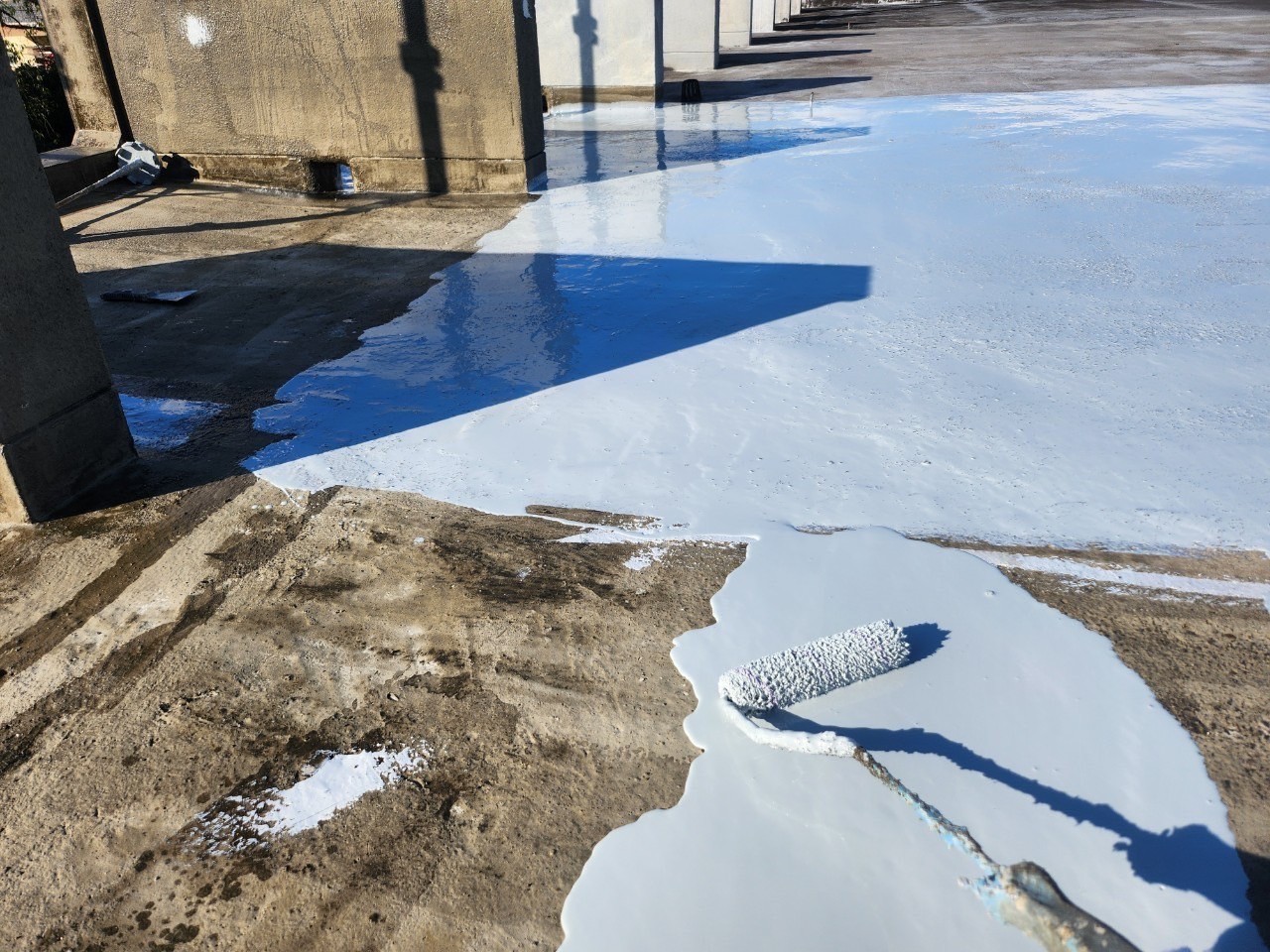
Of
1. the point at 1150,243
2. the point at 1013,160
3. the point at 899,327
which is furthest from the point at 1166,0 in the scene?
the point at 899,327

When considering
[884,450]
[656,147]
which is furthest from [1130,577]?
[656,147]

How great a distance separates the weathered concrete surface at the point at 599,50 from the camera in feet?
40.9

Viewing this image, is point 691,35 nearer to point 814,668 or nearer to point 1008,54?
point 1008,54

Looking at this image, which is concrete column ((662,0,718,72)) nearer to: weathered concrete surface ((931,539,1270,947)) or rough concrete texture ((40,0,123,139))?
rough concrete texture ((40,0,123,139))

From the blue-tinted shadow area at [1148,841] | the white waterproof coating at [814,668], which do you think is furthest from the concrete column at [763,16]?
the blue-tinted shadow area at [1148,841]

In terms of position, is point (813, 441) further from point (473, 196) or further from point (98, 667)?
point (473, 196)

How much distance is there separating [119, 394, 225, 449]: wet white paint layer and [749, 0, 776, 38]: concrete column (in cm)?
2373

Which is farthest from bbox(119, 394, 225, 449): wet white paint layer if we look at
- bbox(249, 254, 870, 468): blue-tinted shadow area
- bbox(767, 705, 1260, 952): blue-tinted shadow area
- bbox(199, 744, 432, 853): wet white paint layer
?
bbox(767, 705, 1260, 952): blue-tinted shadow area

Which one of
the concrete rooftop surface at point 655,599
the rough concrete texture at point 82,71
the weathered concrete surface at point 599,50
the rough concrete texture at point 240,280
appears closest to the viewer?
the concrete rooftop surface at point 655,599

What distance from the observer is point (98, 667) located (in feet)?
8.17

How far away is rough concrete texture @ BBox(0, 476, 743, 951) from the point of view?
6.02 feet

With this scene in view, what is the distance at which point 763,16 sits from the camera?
24.3 meters

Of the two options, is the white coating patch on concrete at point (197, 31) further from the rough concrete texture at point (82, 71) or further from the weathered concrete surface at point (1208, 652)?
the weathered concrete surface at point (1208, 652)

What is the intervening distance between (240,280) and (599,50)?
29.3 ft
